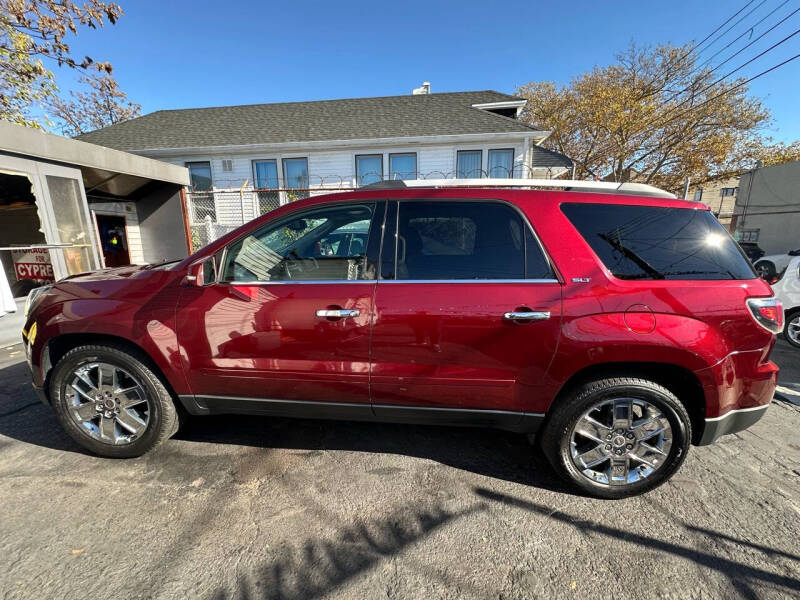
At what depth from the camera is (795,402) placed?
11.4 feet

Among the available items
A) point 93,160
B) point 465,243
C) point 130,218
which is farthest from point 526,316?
point 130,218

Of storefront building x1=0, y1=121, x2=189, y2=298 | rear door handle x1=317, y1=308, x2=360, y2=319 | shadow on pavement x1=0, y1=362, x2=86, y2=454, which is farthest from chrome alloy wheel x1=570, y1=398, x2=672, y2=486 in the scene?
storefront building x1=0, y1=121, x2=189, y2=298

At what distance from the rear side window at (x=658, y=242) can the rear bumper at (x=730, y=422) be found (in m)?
0.80

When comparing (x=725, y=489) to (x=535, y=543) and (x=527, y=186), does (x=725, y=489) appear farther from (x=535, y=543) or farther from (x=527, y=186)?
(x=527, y=186)

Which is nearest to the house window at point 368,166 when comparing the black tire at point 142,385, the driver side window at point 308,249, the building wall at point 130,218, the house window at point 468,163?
the house window at point 468,163

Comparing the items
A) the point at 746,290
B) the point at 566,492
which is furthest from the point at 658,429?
the point at 746,290

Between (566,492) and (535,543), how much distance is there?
52cm

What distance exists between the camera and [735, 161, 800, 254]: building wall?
15188 millimetres

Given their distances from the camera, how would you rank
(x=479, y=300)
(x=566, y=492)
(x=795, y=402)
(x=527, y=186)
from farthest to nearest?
(x=795, y=402) < (x=527, y=186) < (x=566, y=492) < (x=479, y=300)

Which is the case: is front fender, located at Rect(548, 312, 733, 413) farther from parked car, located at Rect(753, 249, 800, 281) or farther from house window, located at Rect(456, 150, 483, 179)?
house window, located at Rect(456, 150, 483, 179)

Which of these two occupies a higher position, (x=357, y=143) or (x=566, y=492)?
(x=357, y=143)

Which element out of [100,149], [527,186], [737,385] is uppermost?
[100,149]

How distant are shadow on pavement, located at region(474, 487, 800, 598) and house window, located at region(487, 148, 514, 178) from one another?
38.4 ft

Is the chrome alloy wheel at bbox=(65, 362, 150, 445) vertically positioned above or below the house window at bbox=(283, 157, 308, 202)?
below
